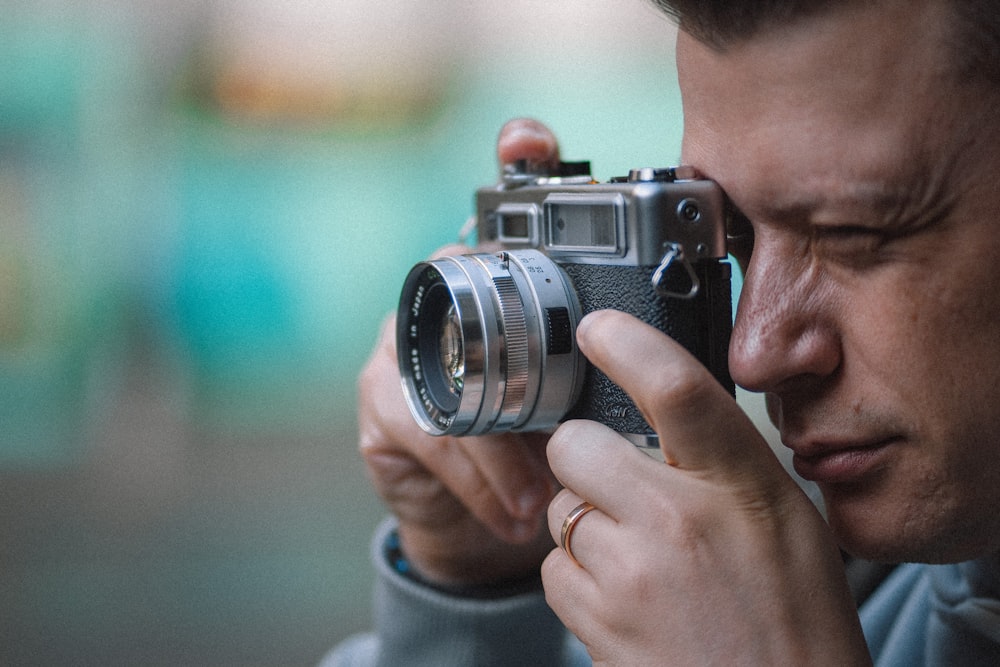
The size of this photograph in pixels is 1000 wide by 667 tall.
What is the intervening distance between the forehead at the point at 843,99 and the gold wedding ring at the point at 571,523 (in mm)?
237

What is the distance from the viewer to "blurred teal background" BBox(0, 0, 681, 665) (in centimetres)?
338

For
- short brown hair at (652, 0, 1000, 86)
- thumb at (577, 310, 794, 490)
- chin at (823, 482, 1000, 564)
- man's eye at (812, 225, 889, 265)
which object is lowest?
chin at (823, 482, 1000, 564)

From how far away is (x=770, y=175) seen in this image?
0.67 metres

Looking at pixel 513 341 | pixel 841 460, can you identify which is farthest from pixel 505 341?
pixel 841 460

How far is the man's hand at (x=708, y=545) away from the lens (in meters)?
0.62

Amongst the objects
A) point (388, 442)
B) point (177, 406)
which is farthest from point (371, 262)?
point (388, 442)

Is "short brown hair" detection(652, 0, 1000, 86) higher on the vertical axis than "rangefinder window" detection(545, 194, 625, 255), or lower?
higher

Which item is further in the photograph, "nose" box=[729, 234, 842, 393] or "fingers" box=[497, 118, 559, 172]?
"fingers" box=[497, 118, 559, 172]

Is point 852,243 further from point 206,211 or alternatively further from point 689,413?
point 206,211

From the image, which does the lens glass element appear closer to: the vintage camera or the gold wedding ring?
the vintage camera

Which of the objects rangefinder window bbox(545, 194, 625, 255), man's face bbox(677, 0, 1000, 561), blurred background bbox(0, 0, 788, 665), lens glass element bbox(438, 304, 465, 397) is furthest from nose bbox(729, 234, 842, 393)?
blurred background bbox(0, 0, 788, 665)

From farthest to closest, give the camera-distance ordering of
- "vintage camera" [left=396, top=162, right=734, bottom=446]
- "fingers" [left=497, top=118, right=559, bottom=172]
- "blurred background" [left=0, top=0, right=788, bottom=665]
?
Answer: "blurred background" [left=0, top=0, right=788, bottom=665] → "fingers" [left=497, top=118, right=559, bottom=172] → "vintage camera" [left=396, top=162, right=734, bottom=446]

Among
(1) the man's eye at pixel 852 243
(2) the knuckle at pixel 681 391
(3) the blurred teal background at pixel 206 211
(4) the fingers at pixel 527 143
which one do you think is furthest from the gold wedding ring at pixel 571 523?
(3) the blurred teal background at pixel 206 211

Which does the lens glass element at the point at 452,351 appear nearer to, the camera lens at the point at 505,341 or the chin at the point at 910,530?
the camera lens at the point at 505,341
